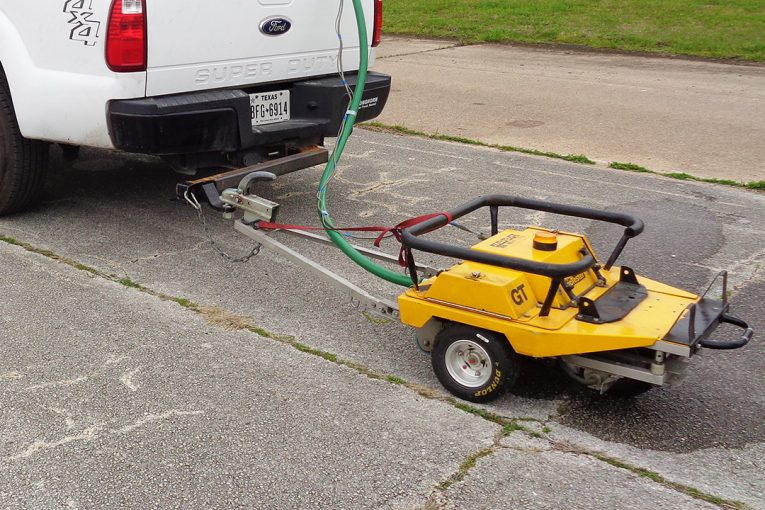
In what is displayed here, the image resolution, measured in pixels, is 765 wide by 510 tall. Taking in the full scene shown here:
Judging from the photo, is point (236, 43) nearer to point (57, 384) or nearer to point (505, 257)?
point (57, 384)

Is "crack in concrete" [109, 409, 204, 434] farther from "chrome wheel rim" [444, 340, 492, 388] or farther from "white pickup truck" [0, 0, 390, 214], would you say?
"white pickup truck" [0, 0, 390, 214]

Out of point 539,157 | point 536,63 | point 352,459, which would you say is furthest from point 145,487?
point 536,63

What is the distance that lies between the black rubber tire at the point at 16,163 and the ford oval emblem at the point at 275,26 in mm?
1582

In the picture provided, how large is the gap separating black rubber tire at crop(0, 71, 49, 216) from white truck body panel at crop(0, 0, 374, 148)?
0.66ft

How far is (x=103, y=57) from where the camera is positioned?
481 cm

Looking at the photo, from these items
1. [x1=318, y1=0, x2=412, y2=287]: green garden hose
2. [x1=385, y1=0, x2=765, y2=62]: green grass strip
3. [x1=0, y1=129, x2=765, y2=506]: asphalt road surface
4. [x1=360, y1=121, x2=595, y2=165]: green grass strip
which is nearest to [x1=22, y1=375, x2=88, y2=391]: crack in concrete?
[x1=0, y1=129, x2=765, y2=506]: asphalt road surface

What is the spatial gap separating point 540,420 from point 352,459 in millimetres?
779

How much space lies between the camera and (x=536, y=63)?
42.5 ft

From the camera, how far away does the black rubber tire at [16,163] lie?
5422 millimetres

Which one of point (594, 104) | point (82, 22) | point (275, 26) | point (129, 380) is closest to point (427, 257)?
point (275, 26)

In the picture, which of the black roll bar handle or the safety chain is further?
the safety chain

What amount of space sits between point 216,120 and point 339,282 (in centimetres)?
157

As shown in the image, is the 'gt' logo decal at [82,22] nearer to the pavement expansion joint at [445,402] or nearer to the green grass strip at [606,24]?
the pavement expansion joint at [445,402]

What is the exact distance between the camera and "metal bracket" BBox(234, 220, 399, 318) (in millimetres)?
3875
